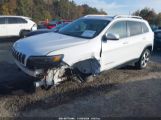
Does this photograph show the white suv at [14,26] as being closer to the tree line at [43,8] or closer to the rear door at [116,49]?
the rear door at [116,49]

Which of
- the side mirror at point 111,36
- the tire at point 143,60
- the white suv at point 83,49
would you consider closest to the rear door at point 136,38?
the white suv at point 83,49

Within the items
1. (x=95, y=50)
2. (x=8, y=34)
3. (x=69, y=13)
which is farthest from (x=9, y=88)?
(x=69, y=13)

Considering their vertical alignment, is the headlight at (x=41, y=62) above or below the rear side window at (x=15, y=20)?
below

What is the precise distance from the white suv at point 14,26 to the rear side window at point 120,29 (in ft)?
40.7

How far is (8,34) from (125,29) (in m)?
13.6

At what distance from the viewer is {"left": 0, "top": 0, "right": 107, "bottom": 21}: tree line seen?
59125 millimetres

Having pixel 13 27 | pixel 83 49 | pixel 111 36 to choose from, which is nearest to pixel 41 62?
pixel 83 49

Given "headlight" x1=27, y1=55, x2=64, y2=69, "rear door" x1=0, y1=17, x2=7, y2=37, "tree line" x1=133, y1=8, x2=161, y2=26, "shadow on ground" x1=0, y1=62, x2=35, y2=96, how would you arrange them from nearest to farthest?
"headlight" x1=27, y1=55, x2=64, y2=69 < "shadow on ground" x1=0, y1=62, x2=35, y2=96 < "rear door" x1=0, y1=17, x2=7, y2=37 < "tree line" x1=133, y1=8, x2=161, y2=26

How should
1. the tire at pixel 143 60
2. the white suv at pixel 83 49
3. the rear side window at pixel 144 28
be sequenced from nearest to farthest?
the white suv at pixel 83 49, the tire at pixel 143 60, the rear side window at pixel 144 28

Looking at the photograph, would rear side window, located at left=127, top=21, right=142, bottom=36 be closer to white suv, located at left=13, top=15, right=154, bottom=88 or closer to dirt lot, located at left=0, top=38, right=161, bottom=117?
white suv, located at left=13, top=15, right=154, bottom=88

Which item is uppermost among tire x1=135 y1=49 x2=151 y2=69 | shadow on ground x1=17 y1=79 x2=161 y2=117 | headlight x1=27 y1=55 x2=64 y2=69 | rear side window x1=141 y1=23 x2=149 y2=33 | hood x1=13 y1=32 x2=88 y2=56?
rear side window x1=141 y1=23 x2=149 y2=33

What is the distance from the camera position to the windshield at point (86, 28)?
25.2 feet

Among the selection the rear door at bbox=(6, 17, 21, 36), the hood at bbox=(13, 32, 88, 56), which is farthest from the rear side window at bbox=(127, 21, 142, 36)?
the rear door at bbox=(6, 17, 21, 36)

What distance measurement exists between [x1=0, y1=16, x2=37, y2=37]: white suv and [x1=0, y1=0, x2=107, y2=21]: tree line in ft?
105
